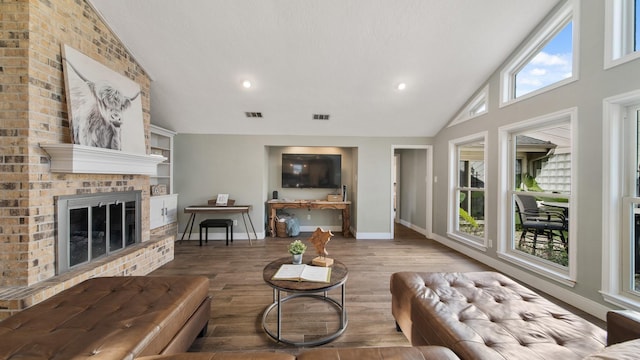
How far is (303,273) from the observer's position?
1888mm

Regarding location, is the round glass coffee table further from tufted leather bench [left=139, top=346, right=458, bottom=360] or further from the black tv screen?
the black tv screen

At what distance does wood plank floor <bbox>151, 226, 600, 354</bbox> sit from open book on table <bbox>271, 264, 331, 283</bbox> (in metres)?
0.47

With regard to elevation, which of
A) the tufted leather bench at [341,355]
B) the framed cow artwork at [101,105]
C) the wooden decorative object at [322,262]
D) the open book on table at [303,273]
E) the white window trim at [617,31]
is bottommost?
the tufted leather bench at [341,355]

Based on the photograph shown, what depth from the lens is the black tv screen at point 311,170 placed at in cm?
533

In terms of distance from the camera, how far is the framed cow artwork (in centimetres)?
225

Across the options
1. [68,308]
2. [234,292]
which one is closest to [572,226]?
[234,292]

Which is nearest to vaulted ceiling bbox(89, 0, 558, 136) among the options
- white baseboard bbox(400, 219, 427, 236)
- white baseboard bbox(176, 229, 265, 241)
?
white baseboard bbox(176, 229, 265, 241)

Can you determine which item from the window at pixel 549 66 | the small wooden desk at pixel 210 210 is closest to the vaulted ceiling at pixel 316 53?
the window at pixel 549 66

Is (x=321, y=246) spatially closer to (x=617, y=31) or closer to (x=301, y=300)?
(x=301, y=300)

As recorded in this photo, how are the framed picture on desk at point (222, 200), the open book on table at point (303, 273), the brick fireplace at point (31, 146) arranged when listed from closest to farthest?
the open book on table at point (303, 273) → the brick fireplace at point (31, 146) → the framed picture on desk at point (222, 200)

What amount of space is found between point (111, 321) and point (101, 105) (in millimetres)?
2303

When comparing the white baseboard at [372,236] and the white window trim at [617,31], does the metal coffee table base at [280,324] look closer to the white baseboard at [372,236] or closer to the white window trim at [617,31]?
the white baseboard at [372,236]

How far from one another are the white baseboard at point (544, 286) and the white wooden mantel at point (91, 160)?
4805 mm

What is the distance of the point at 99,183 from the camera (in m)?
2.61
